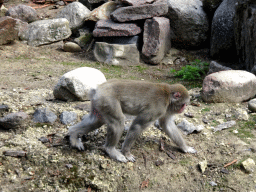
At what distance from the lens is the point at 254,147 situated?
18.4 ft

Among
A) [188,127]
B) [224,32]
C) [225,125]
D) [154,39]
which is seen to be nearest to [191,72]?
[154,39]

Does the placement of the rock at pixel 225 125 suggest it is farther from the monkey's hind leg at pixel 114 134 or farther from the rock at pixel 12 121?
the rock at pixel 12 121

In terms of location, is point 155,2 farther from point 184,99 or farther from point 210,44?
point 184,99

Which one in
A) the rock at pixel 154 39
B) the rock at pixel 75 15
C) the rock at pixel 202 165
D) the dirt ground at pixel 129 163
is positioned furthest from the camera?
the rock at pixel 75 15

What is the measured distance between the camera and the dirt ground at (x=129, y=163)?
4793mm

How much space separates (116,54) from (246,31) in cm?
455

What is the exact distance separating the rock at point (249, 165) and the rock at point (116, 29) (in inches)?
293

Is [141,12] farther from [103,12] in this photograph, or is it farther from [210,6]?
[210,6]

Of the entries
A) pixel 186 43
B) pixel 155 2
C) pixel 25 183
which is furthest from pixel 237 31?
pixel 25 183

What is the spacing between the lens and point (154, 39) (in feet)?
37.5

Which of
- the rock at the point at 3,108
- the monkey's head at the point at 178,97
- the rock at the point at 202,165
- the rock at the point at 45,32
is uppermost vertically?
the monkey's head at the point at 178,97

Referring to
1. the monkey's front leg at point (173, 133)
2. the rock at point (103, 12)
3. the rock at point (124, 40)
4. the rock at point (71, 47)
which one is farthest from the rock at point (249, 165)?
the rock at point (103, 12)

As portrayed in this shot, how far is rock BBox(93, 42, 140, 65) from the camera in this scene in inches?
443

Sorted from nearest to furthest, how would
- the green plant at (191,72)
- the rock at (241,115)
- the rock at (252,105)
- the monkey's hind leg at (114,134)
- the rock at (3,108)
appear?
the monkey's hind leg at (114,134)
the rock at (3,108)
the rock at (241,115)
the rock at (252,105)
the green plant at (191,72)
